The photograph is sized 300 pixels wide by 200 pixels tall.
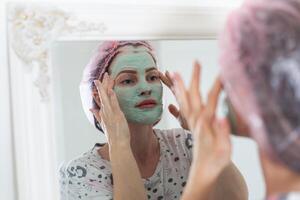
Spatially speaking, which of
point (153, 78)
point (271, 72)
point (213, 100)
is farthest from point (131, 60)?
point (271, 72)

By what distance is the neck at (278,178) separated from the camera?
0.50m

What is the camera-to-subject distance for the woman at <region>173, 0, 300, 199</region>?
18.8 inches

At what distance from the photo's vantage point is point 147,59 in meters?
0.70

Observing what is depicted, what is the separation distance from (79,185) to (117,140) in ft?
0.26

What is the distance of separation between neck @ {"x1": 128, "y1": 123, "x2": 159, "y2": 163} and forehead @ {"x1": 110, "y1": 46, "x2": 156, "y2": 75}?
83mm

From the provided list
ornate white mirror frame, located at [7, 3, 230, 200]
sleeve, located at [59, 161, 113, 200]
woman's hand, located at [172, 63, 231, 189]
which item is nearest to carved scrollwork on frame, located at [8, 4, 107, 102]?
ornate white mirror frame, located at [7, 3, 230, 200]

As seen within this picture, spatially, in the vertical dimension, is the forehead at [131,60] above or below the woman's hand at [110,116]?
above

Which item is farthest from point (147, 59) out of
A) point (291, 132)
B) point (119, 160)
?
point (291, 132)

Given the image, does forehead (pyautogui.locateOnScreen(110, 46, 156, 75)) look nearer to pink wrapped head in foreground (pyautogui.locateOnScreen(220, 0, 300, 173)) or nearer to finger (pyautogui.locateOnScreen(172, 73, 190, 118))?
finger (pyautogui.locateOnScreen(172, 73, 190, 118))

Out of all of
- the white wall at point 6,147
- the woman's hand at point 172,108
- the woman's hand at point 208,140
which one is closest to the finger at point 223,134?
the woman's hand at point 208,140

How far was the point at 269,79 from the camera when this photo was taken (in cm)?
48

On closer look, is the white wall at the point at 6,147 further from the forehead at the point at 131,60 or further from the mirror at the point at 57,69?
the forehead at the point at 131,60

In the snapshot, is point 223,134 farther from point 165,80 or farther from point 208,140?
point 165,80

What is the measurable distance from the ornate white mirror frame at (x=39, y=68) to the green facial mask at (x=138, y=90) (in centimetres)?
3
